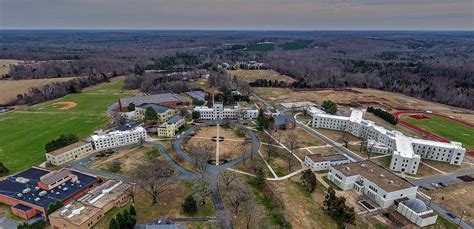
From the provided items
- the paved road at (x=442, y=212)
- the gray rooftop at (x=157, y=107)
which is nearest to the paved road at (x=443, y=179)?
the paved road at (x=442, y=212)

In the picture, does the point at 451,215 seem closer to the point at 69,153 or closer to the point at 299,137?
the point at 299,137

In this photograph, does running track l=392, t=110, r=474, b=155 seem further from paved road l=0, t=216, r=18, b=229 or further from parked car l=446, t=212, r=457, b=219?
paved road l=0, t=216, r=18, b=229

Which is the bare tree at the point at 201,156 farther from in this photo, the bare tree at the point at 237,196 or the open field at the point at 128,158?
the open field at the point at 128,158

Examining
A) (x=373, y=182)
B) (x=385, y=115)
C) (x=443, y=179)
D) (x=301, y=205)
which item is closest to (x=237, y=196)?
(x=301, y=205)

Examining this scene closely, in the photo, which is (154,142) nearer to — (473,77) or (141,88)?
(141,88)

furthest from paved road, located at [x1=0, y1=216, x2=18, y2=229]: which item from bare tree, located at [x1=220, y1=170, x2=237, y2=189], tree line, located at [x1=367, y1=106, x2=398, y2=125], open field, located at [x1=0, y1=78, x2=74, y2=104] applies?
tree line, located at [x1=367, y1=106, x2=398, y2=125]

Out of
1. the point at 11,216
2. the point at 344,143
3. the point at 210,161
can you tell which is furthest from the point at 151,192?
the point at 344,143
